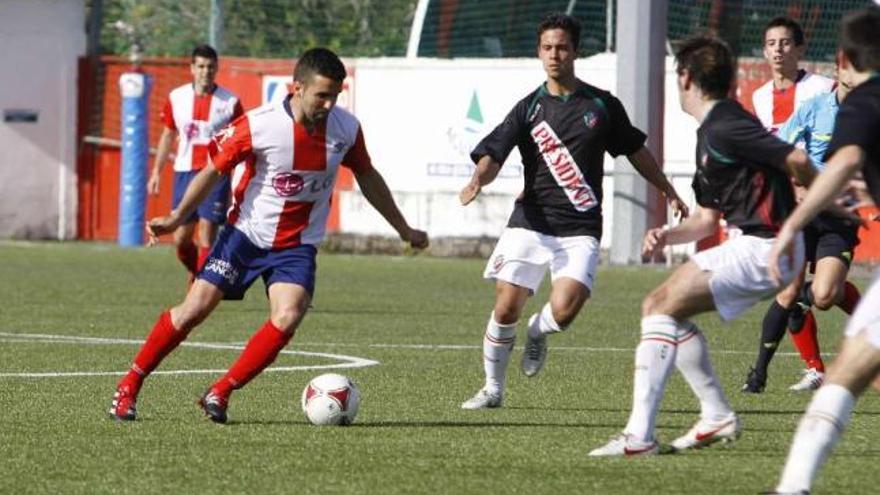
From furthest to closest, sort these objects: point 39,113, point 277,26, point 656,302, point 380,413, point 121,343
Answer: point 277,26
point 39,113
point 121,343
point 380,413
point 656,302

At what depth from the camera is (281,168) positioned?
34.1ft

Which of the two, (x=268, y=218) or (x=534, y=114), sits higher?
(x=534, y=114)

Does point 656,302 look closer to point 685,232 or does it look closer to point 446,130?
point 685,232

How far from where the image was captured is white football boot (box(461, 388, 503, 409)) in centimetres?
1125

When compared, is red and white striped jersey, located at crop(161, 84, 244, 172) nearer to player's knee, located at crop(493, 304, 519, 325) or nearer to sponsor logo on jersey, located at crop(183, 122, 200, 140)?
sponsor logo on jersey, located at crop(183, 122, 200, 140)

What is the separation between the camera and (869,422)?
10.7 m

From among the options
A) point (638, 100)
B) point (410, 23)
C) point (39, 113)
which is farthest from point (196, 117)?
point (410, 23)

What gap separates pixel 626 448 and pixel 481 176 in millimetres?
2766

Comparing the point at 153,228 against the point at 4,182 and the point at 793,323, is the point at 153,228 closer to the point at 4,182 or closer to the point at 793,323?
the point at 793,323

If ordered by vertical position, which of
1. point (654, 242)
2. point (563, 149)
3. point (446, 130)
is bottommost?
point (446, 130)

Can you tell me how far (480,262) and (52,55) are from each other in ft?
25.6

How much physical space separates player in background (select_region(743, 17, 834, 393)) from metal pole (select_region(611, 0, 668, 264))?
474 inches

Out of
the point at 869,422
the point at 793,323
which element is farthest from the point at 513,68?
the point at 869,422

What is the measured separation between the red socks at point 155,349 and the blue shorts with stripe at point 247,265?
28 centimetres
